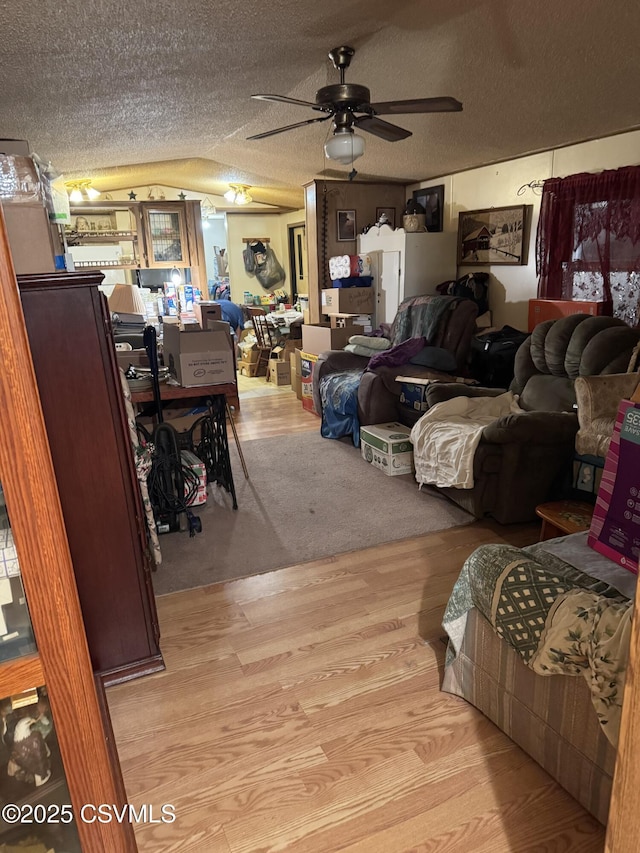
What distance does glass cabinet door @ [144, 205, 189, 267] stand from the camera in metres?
7.12

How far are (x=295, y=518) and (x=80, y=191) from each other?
17.5 ft

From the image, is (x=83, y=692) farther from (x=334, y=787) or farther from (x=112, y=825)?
(x=334, y=787)

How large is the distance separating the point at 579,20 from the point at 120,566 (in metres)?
3.03

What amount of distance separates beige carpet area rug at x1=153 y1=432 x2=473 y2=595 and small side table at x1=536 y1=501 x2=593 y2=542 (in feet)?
1.98

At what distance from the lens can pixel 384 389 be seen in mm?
4109

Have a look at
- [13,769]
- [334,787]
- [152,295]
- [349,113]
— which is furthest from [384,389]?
[152,295]

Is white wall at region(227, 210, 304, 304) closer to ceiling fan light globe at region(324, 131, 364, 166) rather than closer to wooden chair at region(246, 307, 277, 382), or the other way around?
wooden chair at region(246, 307, 277, 382)

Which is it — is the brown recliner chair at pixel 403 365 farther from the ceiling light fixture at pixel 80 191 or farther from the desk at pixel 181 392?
the ceiling light fixture at pixel 80 191

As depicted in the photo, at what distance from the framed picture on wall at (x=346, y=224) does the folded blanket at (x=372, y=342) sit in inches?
60.2

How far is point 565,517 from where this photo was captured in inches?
91.4

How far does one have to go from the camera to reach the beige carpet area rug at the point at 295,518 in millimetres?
2711

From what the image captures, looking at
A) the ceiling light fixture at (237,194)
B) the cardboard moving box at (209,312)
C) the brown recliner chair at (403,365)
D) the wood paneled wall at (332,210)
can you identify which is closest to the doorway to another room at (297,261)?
the ceiling light fixture at (237,194)

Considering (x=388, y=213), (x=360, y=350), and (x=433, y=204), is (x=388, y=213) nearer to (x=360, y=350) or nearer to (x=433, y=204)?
(x=433, y=204)

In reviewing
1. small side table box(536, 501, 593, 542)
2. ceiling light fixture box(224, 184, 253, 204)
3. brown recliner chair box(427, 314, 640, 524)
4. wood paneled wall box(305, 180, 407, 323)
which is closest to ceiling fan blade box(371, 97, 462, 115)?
brown recliner chair box(427, 314, 640, 524)
